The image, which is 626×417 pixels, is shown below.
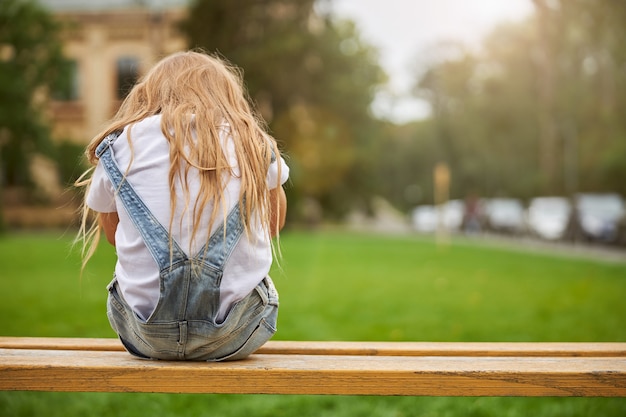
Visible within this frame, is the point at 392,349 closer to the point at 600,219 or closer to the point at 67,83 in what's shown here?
the point at 600,219

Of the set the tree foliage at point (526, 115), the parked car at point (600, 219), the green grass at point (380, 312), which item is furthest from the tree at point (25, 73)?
the parked car at point (600, 219)

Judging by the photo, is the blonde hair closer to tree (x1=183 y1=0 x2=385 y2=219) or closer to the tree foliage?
the tree foliage

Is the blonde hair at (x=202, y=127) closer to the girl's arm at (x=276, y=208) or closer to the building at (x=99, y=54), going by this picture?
the girl's arm at (x=276, y=208)

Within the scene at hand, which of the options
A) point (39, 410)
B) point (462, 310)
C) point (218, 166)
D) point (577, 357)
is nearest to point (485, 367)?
point (577, 357)

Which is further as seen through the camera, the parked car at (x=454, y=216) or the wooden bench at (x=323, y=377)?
the parked car at (x=454, y=216)

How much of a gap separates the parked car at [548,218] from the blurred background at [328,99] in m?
0.10

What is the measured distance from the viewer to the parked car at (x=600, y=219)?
26.0m

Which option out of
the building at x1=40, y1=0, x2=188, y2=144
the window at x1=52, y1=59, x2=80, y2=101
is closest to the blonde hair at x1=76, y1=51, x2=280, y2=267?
the window at x1=52, y1=59, x2=80, y2=101

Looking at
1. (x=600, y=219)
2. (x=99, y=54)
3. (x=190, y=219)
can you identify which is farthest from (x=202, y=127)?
(x=99, y=54)

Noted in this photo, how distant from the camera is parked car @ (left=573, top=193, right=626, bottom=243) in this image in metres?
26.0

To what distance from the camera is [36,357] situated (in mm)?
2486

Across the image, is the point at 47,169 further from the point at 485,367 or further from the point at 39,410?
the point at 485,367

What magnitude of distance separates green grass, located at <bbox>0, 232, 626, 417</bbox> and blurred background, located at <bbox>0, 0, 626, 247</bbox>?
6668 millimetres

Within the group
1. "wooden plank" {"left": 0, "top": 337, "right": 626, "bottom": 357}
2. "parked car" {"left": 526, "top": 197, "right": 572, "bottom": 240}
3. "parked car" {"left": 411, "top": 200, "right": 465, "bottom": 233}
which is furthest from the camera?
"parked car" {"left": 411, "top": 200, "right": 465, "bottom": 233}
